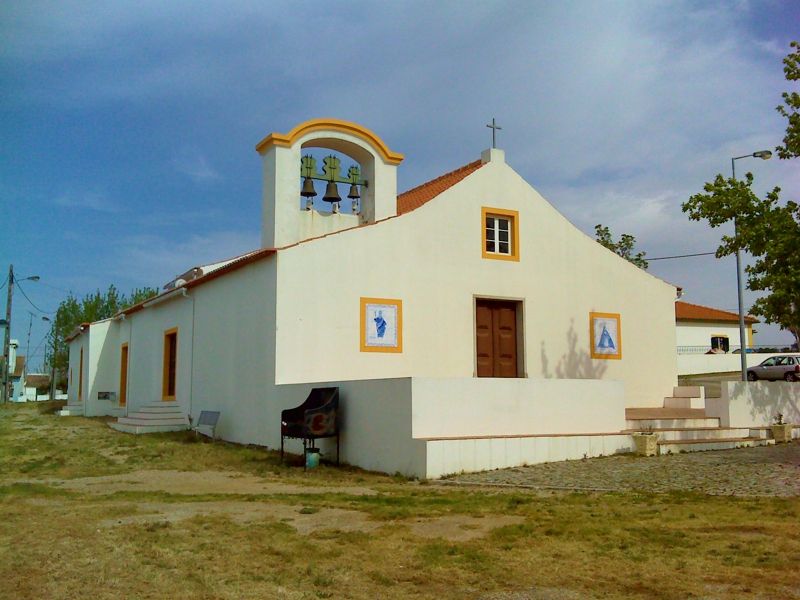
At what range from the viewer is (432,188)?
19.1 meters

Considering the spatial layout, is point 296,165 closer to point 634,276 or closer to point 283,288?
point 283,288

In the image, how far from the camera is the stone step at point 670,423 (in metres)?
14.3

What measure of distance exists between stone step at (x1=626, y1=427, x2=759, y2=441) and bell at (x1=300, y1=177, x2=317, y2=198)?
858 cm

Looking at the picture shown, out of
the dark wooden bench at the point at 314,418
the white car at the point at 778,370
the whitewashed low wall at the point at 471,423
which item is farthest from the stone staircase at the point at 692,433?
the white car at the point at 778,370

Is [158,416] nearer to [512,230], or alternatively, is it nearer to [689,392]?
[512,230]

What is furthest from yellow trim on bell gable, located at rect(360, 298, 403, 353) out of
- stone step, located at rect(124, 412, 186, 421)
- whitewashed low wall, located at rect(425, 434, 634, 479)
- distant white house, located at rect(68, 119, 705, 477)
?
stone step, located at rect(124, 412, 186, 421)

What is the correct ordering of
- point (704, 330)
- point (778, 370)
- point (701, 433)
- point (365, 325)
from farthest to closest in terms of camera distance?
point (704, 330), point (778, 370), point (365, 325), point (701, 433)

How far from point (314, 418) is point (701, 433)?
7.16 m

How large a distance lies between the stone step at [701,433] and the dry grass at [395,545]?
539 cm

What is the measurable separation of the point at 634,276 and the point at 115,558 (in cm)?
1563

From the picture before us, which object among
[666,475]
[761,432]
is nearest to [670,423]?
[761,432]

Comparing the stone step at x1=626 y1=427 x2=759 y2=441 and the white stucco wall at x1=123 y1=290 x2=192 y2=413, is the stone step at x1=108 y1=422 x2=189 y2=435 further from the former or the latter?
the stone step at x1=626 y1=427 x2=759 y2=441

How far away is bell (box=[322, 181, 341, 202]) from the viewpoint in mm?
17969

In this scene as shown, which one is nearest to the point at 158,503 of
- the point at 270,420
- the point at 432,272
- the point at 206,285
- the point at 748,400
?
the point at 270,420
